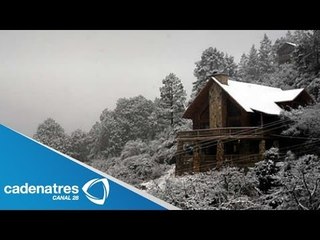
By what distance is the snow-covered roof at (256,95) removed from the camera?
8.81m

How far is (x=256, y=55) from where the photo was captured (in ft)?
27.6

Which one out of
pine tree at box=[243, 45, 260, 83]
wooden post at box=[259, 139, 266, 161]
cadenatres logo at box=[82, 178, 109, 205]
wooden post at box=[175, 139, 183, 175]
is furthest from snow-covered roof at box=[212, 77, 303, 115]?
cadenatres logo at box=[82, 178, 109, 205]

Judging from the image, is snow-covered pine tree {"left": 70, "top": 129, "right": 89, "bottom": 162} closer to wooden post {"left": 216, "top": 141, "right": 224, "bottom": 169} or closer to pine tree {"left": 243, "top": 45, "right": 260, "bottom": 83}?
wooden post {"left": 216, "top": 141, "right": 224, "bottom": 169}

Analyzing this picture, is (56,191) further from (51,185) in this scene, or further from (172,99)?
(172,99)

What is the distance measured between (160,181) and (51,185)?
7.57 feet

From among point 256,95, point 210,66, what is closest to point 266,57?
point 256,95

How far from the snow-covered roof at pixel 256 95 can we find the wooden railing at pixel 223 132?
46cm

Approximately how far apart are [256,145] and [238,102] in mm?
1049

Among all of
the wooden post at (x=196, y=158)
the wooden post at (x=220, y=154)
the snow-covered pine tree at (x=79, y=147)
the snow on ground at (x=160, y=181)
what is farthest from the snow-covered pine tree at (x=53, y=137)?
the wooden post at (x=220, y=154)

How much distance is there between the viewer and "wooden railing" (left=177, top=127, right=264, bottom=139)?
28.7 feet

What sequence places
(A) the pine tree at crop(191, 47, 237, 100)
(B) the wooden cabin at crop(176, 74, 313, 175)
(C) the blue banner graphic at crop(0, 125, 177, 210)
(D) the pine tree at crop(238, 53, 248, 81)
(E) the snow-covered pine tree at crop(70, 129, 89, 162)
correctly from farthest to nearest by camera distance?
(B) the wooden cabin at crop(176, 74, 313, 175) < (D) the pine tree at crop(238, 53, 248, 81) < (A) the pine tree at crop(191, 47, 237, 100) < (E) the snow-covered pine tree at crop(70, 129, 89, 162) < (C) the blue banner graphic at crop(0, 125, 177, 210)
